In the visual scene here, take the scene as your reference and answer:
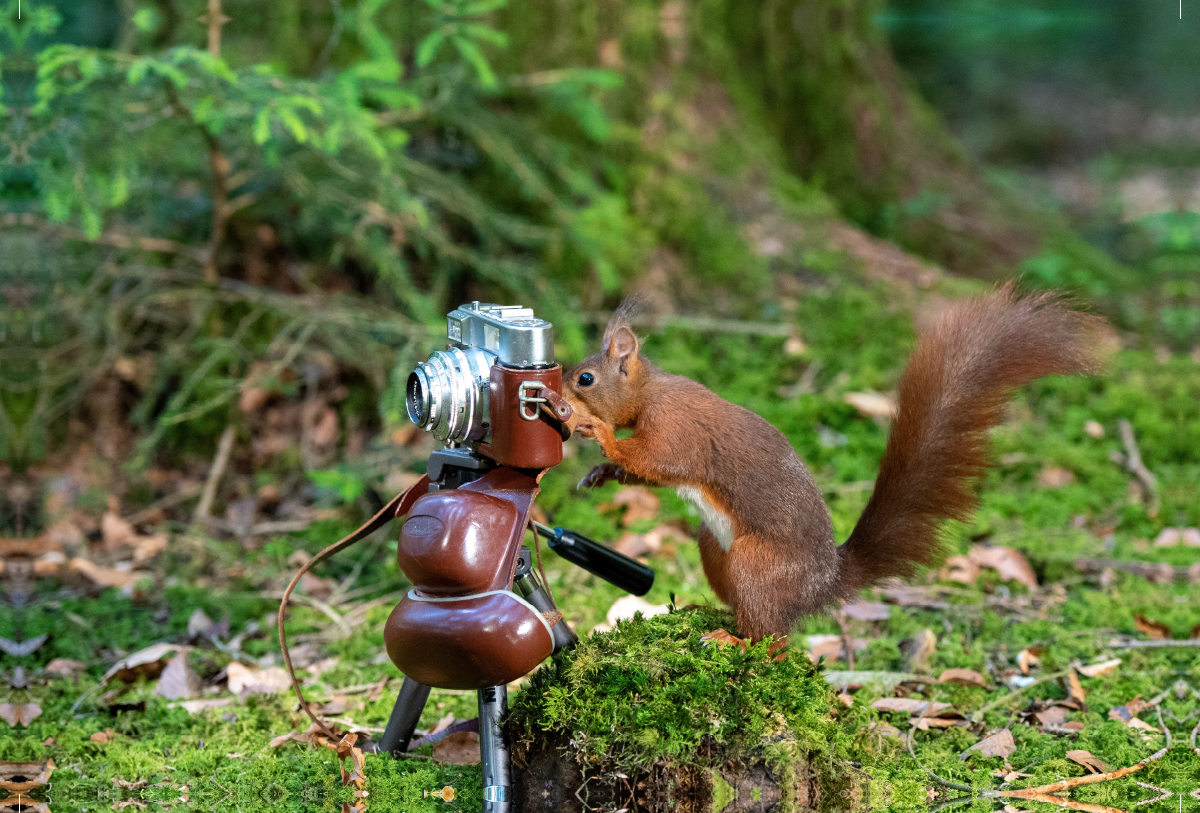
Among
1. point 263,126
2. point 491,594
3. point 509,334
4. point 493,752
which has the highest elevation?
point 263,126

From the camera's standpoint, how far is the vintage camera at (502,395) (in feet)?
6.81

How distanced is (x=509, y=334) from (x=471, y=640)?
59 centimetres

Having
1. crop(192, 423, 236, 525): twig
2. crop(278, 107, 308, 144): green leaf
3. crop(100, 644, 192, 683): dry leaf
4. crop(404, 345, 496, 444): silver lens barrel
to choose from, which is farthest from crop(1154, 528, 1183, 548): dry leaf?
crop(192, 423, 236, 525): twig

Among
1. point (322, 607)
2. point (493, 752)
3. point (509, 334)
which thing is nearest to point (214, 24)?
point (322, 607)

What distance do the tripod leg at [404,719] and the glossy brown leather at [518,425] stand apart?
0.62 meters

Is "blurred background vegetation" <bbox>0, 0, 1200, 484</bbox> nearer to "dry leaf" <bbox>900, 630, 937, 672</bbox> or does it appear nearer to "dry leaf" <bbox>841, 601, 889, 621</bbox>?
"dry leaf" <bbox>900, 630, 937, 672</bbox>

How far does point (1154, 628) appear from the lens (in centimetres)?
325

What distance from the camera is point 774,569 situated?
2336mm

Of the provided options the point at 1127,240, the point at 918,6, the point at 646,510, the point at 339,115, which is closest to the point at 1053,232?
the point at 1127,240

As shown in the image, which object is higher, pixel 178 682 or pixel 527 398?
pixel 527 398

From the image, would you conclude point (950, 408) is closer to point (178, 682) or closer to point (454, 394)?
point (454, 394)

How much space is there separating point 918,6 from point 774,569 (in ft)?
46.1

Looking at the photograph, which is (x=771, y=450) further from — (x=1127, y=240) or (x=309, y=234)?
(x=1127, y=240)

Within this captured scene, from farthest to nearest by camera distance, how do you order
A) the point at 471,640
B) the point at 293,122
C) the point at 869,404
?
the point at 869,404 < the point at 293,122 < the point at 471,640
